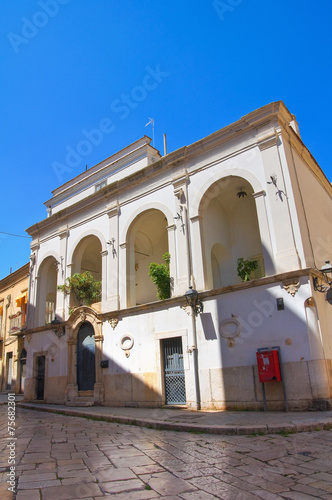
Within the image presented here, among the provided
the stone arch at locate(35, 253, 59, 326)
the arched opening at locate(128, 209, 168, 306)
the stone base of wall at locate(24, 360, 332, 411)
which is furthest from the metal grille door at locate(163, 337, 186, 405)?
the stone arch at locate(35, 253, 59, 326)

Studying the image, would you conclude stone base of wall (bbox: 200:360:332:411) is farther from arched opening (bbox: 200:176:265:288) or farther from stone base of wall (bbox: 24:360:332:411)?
arched opening (bbox: 200:176:265:288)

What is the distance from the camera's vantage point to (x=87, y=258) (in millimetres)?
18953

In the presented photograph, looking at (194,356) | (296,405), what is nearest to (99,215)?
(194,356)

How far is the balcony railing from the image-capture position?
23.6 m

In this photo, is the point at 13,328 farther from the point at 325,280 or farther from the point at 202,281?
the point at 325,280

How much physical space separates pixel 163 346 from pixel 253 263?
4.03 metres

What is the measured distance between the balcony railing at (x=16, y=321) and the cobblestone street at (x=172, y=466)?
1759cm

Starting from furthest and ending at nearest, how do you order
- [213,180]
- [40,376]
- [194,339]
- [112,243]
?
[40,376], [112,243], [213,180], [194,339]

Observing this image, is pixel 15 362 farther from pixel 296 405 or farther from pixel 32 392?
pixel 296 405

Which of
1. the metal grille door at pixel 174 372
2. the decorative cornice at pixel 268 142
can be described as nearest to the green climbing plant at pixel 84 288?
the metal grille door at pixel 174 372

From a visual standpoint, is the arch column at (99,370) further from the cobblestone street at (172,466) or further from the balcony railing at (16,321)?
the balcony railing at (16,321)

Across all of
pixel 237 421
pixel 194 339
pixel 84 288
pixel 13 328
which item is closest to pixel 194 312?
pixel 194 339

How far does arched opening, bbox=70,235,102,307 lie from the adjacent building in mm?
7067

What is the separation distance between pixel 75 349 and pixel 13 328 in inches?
413
